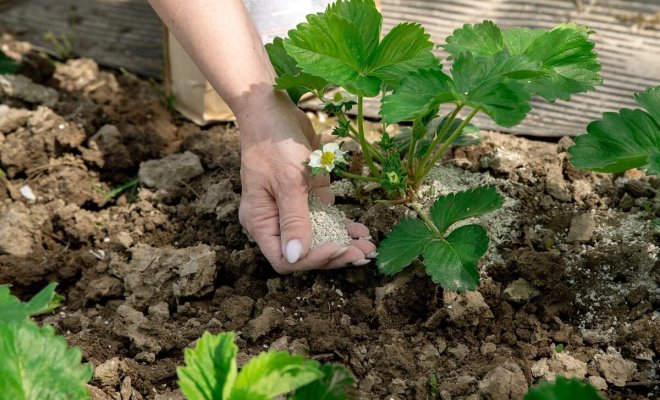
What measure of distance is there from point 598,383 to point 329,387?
583 millimetres

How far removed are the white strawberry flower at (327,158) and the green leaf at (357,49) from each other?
17cm

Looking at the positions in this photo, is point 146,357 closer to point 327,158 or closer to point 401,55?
point 327,158

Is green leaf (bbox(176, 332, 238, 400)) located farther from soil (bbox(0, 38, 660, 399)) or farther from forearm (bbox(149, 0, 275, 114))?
forearm (bbox(149, 0, 275, 114))

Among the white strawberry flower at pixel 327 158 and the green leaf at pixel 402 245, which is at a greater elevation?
the white strawberry flower at pixel 327 158

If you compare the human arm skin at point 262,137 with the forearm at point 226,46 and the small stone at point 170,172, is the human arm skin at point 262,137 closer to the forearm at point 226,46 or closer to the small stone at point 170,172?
the forearm at point 226,46

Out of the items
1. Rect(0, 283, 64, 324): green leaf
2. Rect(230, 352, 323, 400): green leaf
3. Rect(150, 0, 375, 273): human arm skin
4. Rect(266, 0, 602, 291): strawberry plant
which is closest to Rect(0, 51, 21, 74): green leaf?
Rect(150, 0, 375, 273): human arm skin

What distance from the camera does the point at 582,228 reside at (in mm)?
1799

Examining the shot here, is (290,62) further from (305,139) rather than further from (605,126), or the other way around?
(605,126)

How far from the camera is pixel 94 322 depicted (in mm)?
1799

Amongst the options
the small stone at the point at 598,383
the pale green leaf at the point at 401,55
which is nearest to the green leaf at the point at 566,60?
the pale green leaf at the point at 401,55

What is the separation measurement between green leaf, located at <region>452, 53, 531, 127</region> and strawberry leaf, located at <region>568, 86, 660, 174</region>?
0.57 ft

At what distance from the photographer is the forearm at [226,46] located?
1.83 meters

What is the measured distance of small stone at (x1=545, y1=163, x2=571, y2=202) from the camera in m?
1.91

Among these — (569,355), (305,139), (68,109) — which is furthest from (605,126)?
(68,109)
